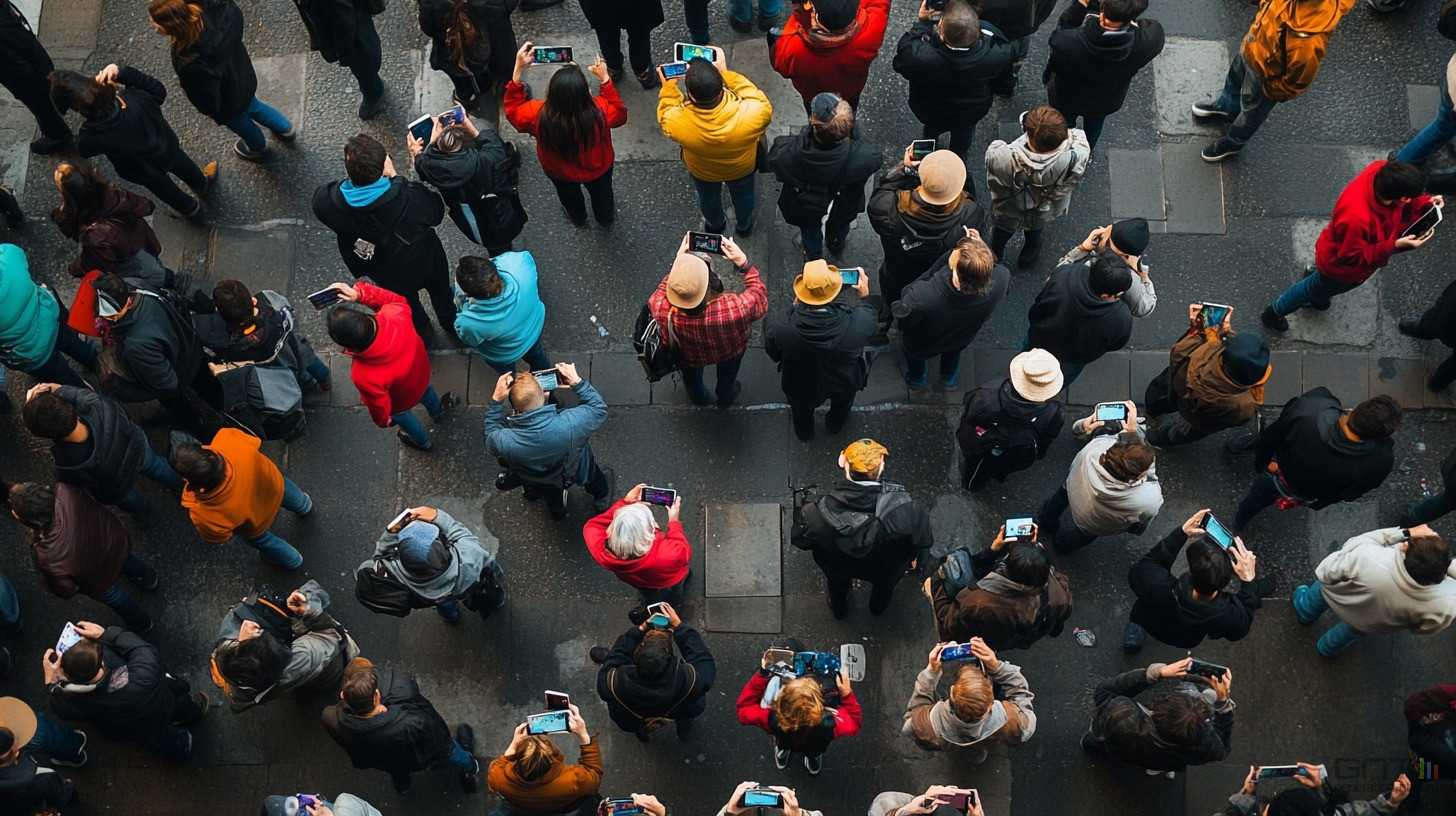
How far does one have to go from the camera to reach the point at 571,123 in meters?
7.25

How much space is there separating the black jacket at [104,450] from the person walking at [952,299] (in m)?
4.84

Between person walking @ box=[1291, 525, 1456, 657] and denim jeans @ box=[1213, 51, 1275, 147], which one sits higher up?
denim jeans @ box=[1213, 51, 1275, 147]

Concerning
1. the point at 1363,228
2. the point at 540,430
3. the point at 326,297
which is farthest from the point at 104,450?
the point at 1363,228

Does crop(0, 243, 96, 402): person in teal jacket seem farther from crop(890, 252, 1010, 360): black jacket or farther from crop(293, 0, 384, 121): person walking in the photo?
crop(890, 252, 1010, 360): black jacket

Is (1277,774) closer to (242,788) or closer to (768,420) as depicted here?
(768,420)

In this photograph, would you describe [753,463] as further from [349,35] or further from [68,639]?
[349,35]

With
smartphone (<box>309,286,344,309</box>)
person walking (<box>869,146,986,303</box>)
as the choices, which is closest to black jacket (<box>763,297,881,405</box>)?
person walking (<box>869,146,986,303</box>)

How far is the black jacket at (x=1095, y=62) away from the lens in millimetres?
7324

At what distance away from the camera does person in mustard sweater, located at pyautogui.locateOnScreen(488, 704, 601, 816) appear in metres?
5.52

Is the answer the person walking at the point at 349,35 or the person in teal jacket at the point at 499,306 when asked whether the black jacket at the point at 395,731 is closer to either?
the person in teal jacket at the point at 499,306

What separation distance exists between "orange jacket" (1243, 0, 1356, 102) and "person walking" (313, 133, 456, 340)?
5728 millimetres

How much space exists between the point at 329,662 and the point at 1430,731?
630cm

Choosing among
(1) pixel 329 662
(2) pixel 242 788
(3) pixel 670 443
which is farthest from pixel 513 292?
(2) pixel 242 788

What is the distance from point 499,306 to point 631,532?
1.76 m
